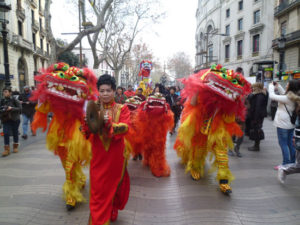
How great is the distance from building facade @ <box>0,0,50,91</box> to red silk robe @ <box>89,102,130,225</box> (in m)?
18.5

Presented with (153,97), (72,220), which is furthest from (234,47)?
(72,220)

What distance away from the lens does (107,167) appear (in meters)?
2.16

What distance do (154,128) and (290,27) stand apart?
23.5 metres

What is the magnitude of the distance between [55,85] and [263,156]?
490cm

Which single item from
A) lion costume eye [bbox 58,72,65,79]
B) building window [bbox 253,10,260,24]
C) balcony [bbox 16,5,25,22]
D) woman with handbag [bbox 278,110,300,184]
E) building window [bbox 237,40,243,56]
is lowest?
woman with handbag [bbox 278,110,300,184]

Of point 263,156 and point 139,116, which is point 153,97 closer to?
point 139,116

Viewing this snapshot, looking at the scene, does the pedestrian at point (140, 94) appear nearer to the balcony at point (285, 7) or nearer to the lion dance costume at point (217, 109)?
the lion dance costume at point (217, 109)

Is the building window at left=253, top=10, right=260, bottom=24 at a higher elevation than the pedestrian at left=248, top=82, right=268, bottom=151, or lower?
higher

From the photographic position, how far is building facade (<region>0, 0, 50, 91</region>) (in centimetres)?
1972

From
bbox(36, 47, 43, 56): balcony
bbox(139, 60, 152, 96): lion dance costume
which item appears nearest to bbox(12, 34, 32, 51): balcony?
bbox(36, 47, 43, 56): balcony

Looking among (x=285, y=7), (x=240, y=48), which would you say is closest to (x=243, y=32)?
(x=240, y=48)

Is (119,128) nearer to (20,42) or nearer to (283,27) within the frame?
(20,42)

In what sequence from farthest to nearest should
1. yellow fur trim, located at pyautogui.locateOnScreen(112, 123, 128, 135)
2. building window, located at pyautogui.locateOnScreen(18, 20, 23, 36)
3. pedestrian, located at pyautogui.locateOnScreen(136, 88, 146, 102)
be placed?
building window, located at pyautogui.locateOnScreen(18, 20, 23, 36), pedestrian, located at pyautogui.locateOnScreen(136, 88, 146, 102), yellow fur trim, located at pyautogui.locateOnScreen(112, 123, 128, 135)

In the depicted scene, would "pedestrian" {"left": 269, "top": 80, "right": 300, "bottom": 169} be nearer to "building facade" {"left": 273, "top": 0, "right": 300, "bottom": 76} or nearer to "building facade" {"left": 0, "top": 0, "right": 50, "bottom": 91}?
"building facade" {"left": 273, "top": 0, "right": 300, "bottom": 76}
